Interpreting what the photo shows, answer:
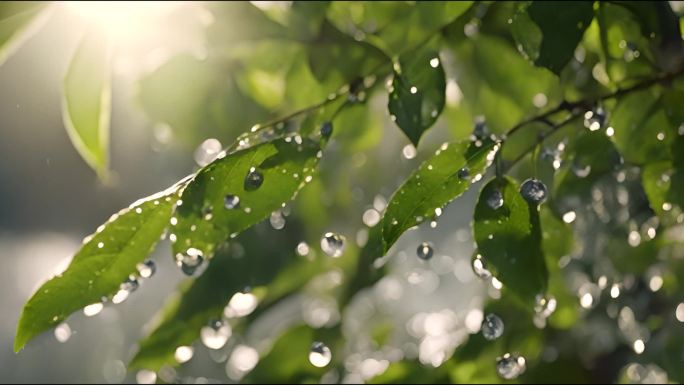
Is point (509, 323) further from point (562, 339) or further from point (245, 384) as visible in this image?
point (245, 384)

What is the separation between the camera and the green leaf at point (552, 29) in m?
0.58

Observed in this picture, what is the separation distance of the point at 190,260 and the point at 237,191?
88 mm

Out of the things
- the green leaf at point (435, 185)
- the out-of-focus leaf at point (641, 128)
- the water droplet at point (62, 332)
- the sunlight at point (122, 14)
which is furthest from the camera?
the water droplet at point (62, 332)

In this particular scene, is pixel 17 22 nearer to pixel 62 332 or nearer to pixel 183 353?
pixel 183 353

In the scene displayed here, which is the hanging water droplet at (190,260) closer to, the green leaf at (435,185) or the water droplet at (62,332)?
the green leaf at (435,185)

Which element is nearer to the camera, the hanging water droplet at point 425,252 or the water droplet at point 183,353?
the hanging water droplet at point 425,252

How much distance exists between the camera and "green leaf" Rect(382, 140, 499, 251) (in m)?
0.52

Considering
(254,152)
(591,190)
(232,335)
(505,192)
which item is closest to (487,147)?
(505,192)

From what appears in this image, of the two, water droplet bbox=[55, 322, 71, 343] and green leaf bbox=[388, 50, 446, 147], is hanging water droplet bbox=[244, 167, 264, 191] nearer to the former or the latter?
green leaf bbox=[388, 50, 446, 147]

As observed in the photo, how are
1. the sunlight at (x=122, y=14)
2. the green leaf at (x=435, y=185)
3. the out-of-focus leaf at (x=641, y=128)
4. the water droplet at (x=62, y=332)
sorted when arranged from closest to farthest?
the green leaf at (x=435, y=185) < the out-of-focus leaf at (x=641, y=128) < the sunlight at (x=122, y=14) < the water droplet at (x=62, y=332)

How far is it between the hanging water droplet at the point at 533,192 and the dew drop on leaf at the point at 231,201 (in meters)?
0.18

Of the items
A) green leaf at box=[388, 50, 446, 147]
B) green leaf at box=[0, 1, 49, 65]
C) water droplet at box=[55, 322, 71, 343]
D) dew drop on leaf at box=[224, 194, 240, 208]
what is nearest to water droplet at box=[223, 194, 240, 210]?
dew drop on leaf at box=[224, 194, 240, 208]

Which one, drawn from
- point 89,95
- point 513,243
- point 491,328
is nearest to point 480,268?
point 513,243

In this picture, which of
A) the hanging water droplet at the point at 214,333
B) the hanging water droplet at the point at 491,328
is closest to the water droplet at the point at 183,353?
the hanging water droplet at the point at 214,333
